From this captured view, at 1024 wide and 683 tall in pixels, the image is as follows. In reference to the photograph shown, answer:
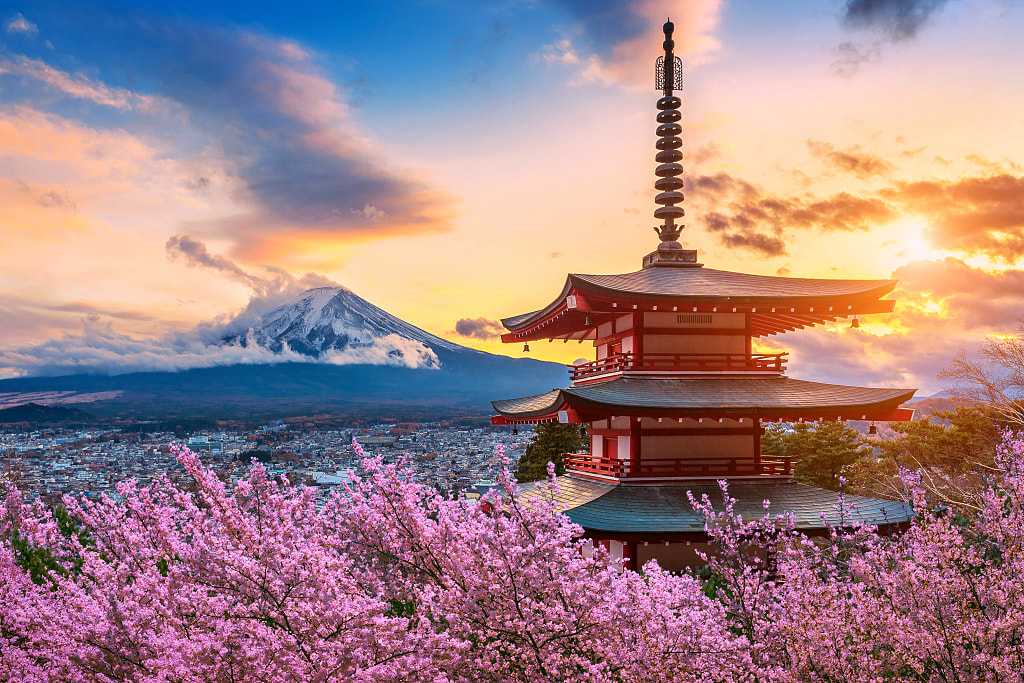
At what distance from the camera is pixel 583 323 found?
25875 millimetres

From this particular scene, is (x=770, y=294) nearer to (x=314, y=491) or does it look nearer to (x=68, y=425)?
(x=314, y=491)

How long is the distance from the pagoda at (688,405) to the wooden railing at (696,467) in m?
0.03

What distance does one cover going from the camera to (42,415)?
169 metres

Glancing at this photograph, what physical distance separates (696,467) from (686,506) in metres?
1.66

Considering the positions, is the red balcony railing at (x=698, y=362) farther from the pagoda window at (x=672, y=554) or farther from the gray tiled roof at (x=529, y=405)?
the pagoda window at (x=672, y=554)

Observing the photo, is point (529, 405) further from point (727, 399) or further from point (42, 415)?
point (42, 415)

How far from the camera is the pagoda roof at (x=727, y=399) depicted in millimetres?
19734

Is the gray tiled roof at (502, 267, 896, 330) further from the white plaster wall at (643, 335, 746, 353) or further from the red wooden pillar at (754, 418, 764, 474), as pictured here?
the red wooden pillar at (754, 418, 764, 474)

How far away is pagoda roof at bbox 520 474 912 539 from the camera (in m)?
18.6

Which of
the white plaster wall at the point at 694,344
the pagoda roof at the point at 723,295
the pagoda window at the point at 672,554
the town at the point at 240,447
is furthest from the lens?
the town at the point at 240,447

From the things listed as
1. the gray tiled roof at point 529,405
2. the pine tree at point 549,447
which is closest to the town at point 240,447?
the pine tree at point 549,447

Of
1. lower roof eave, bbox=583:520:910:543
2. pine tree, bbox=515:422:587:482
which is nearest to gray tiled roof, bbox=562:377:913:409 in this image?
lower roof eave, bbox=583:520:910:543

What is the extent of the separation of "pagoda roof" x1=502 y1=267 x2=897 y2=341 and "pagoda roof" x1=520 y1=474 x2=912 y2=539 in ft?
14.6

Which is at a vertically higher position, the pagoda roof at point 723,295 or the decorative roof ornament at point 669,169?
the decorative roof ornament at point 669,169
